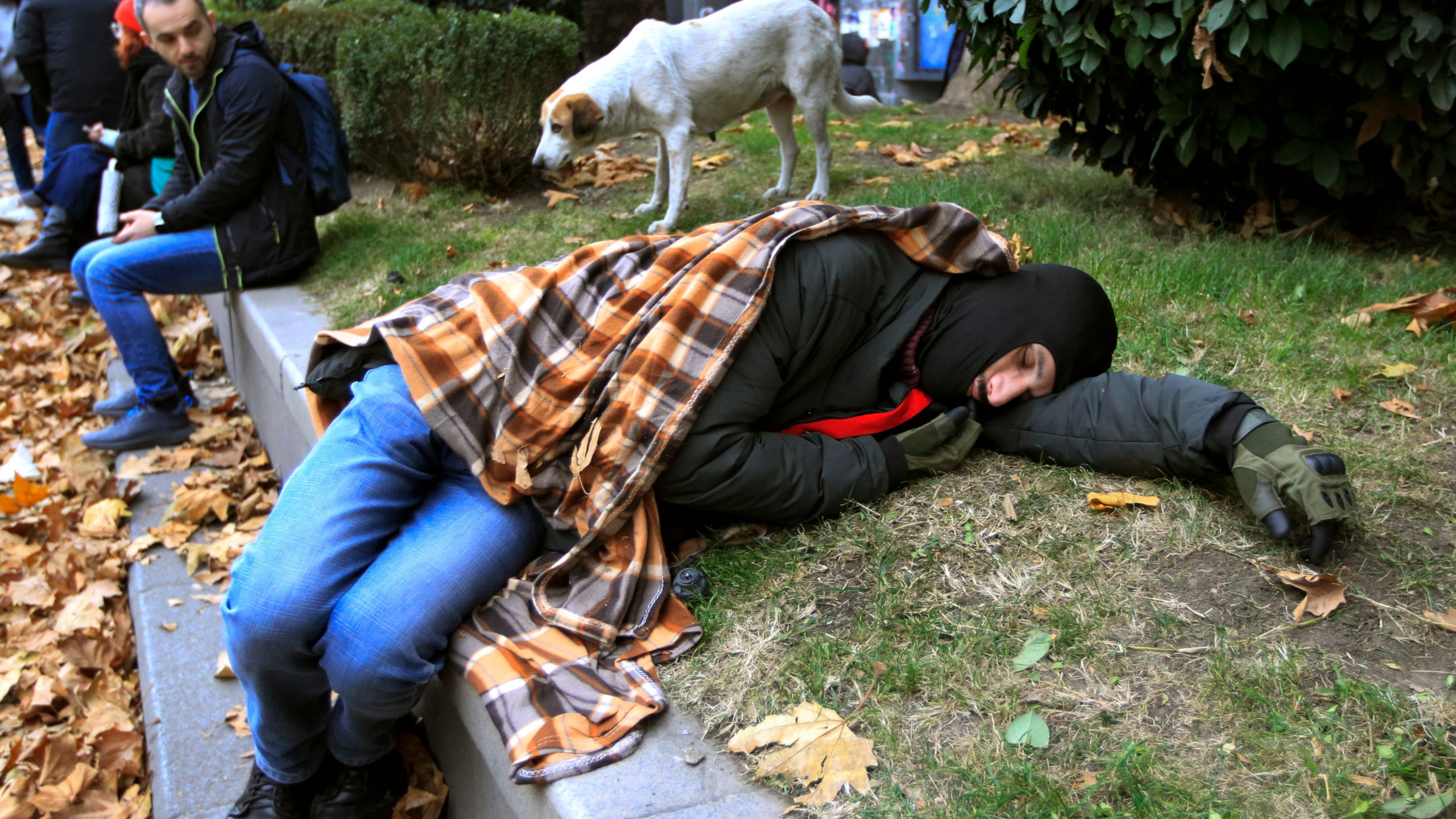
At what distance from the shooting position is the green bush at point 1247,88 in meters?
3.45

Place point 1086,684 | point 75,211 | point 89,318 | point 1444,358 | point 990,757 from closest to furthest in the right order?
point 990,757 < point 1086,684 < point 1444,358 < point 75,211 < point 89,318

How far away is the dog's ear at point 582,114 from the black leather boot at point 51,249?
3.38 meters

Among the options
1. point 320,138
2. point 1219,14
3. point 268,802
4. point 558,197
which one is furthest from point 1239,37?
point 320,138

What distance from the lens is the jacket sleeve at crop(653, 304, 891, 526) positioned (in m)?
2.28

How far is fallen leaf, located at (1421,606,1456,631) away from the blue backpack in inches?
187

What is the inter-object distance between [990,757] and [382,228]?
476 centimetres

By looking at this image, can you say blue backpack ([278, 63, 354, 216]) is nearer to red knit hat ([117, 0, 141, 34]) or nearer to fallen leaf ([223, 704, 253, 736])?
red knit hat ([117, 0, 141, 34])

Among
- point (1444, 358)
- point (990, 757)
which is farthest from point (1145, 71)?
point (990, 757)

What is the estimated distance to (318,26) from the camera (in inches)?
285

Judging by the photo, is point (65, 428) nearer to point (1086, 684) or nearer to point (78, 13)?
point (78, 13)

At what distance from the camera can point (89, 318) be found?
6.52 meters

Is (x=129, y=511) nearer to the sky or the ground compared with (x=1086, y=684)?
nearer to the ground

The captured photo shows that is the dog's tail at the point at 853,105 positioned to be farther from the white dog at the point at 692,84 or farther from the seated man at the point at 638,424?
the seated man at the point at 638,424

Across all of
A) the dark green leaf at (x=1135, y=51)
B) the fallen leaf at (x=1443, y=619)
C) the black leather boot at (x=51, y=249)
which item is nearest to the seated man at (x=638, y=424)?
the fallen leaf at (x=1443, y=619)
